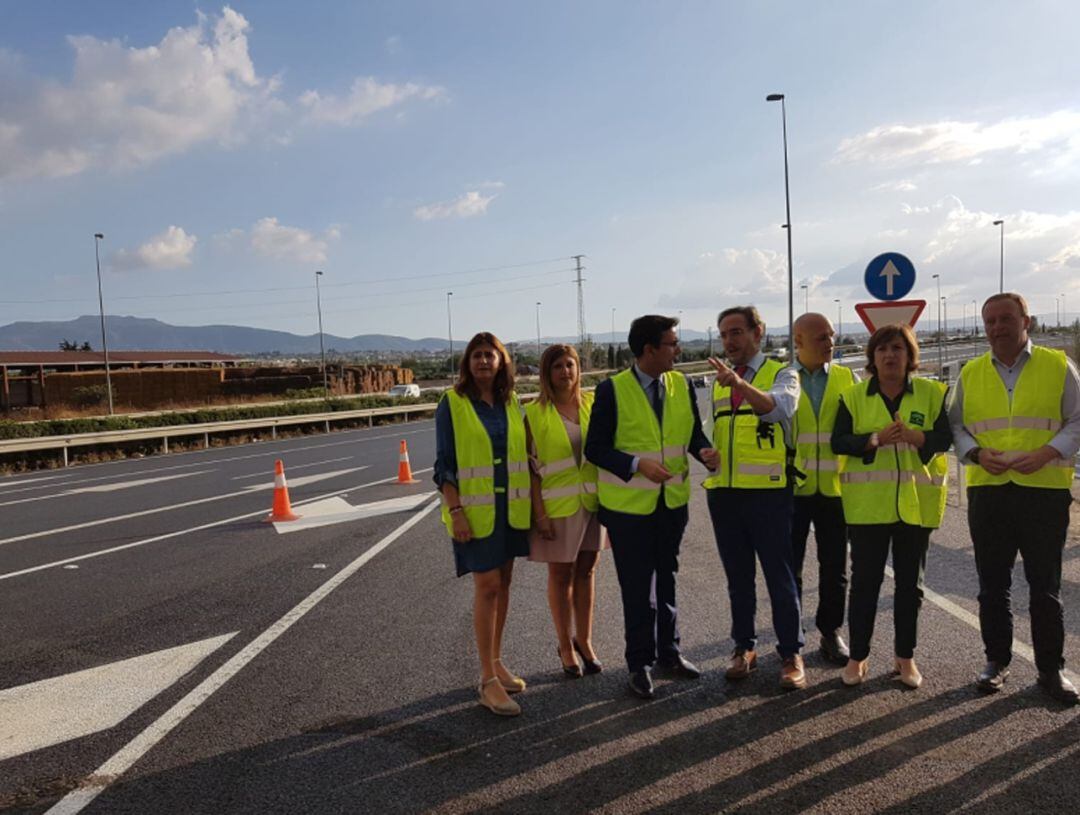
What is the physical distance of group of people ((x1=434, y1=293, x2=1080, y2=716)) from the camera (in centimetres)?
429

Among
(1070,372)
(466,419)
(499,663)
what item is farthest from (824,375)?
(499,663)

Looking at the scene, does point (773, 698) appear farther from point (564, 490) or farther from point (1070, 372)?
point (1070, 372)

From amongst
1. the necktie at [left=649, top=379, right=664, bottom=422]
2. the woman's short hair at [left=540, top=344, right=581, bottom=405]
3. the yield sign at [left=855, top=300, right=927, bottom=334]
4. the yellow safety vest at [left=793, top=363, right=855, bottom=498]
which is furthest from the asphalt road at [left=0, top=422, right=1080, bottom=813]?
the yield sign at [left=855, top=300, right=927, bottom=334]

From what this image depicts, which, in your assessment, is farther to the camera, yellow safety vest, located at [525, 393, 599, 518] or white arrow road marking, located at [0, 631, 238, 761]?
yellow safety vest, located at [525, 393, 599, 518]

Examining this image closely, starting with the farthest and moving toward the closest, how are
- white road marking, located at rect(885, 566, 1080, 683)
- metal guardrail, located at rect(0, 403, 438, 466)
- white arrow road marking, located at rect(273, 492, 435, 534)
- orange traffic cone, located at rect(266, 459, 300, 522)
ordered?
metal guardrail, located at rect(0, 403, 438, 466) < orange traffic cone, located at rect(266, 459, 300, 522) < white arrow road marking, located at rect(273, 492, 435, 534) < white road marking, located at rect(885, 566, 1080, 683)

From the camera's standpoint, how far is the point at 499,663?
4.52 metres

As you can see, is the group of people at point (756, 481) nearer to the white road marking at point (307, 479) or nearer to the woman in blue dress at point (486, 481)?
the woman in blue dress at point (486, 481)

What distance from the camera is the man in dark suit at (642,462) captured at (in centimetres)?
444

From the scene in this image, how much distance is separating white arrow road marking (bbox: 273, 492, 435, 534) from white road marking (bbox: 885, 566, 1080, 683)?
20.9ft

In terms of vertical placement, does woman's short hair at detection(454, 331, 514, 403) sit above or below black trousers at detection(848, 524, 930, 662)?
above

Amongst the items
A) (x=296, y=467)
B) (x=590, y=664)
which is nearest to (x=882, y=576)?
(x=590, y=664)

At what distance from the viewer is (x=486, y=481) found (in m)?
4.43

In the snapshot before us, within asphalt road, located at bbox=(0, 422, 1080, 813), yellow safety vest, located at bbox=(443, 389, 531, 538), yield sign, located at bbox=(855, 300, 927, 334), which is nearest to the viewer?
asphalt road, located at bbox=(0, 422, 1080, 813)

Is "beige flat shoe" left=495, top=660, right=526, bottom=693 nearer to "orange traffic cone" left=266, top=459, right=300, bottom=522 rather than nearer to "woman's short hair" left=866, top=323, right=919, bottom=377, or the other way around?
"woman's short hair" left=866, top=323, right=919, bottom=377
